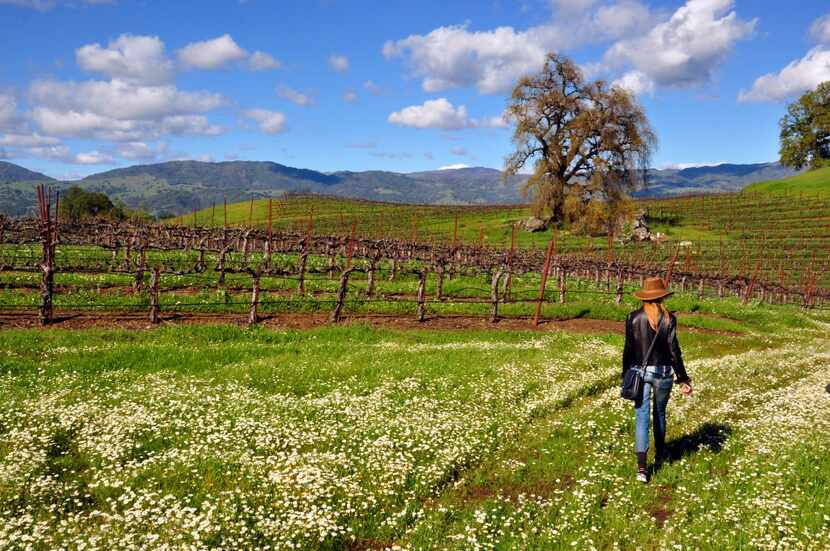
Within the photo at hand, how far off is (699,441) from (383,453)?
7397mm

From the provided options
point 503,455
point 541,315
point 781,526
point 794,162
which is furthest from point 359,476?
point 794,162

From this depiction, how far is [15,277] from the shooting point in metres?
34.2

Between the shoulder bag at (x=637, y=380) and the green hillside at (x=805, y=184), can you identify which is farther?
the green hillside at (x=805, y=184)

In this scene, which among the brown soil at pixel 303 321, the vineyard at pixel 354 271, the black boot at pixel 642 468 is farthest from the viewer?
the vineyard at pixel 354 271

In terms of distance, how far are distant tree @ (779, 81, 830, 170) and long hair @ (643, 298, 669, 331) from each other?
161 metres

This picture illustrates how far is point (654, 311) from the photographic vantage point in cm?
1110

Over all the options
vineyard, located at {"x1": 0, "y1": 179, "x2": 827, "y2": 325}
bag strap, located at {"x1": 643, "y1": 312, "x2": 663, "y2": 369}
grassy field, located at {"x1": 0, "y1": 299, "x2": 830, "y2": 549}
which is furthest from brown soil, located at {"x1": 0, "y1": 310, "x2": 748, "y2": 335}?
bag strap, located at {"x1": 643, "y1": 312, "x2": 663, "y2": 369}

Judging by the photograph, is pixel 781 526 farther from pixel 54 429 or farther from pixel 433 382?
pixel 54 429

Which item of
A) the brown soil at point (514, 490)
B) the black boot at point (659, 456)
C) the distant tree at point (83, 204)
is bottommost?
the brown soil at point (514, 490)

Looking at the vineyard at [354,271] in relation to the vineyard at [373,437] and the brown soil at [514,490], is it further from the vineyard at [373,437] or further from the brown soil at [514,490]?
the brown soil at [514,490]

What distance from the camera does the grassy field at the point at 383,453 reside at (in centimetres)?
889

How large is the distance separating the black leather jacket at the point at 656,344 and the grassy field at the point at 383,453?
7.29 feet

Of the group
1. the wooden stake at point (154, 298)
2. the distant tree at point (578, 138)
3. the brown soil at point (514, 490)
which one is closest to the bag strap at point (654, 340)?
the brown soil at point (514, 490)

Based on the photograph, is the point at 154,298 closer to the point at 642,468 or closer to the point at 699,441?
the point at 642,468
